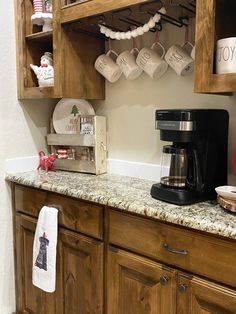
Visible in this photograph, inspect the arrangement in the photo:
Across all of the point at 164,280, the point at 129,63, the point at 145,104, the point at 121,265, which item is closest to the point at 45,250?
the point at 121,265

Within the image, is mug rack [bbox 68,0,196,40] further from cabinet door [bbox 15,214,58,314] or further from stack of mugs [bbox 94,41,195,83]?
cabinet door [bbox 15,214,58,314]

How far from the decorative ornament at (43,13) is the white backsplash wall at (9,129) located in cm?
17

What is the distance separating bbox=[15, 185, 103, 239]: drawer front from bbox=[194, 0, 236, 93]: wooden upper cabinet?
693 millimetres

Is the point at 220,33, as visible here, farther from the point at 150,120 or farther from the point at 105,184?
the point at 105,184

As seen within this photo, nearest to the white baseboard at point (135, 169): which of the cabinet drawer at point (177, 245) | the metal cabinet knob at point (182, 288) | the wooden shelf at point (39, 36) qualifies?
the cabinet drawer at point (177, 245)

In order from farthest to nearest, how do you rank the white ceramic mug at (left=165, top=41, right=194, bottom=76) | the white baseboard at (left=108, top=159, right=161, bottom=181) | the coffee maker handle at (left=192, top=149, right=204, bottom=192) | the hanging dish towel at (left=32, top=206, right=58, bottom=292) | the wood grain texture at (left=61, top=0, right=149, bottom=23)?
the white baseboard at (left=108, top=159, right=161, bottom=181), the hanging dish towel at (left=32, top=206, right=58, bottom=292), the white ceramic mug at (left=165, top=41, right=194, bottom=76), the wood grain texture at (left=61, top=0, right=149, bottom=23), the coffee maker handle at (left=192, top=149, right=204, bottom=192)

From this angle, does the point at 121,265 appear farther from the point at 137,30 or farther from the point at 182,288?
the point at 137,30

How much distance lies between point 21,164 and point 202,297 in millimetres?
1322

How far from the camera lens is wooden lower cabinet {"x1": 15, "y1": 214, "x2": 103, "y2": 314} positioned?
154 cm

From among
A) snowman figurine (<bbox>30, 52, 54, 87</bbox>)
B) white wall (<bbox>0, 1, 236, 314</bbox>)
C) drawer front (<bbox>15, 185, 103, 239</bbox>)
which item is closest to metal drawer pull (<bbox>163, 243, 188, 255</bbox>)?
drawer front (<bbox>15, 185, 103, 239</bbox>)

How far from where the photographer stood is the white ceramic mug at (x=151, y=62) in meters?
1.66

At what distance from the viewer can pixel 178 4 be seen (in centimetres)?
141

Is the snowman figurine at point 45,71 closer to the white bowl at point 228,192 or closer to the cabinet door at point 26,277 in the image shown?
the cabinet door at point 26,277

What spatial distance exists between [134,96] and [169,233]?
90cm
